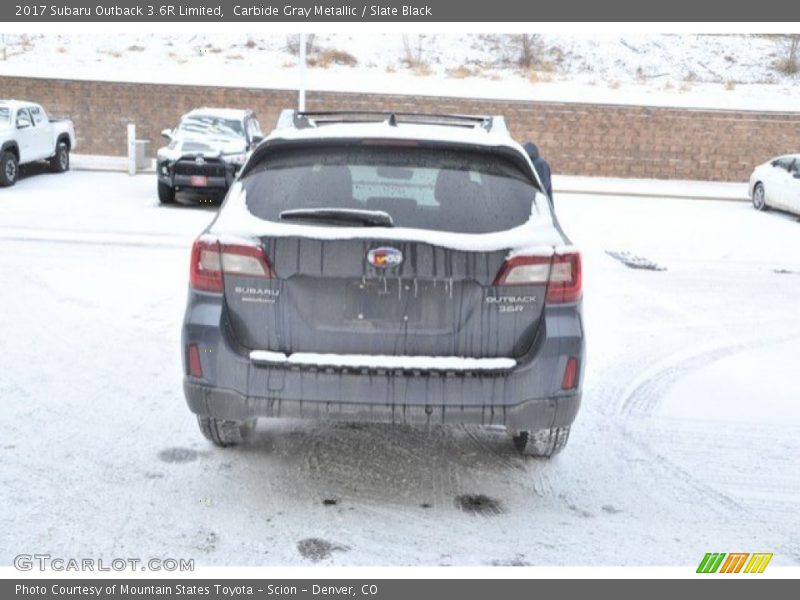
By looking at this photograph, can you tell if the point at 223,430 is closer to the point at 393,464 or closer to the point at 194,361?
the point at 194,361

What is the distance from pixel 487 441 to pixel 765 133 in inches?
1020

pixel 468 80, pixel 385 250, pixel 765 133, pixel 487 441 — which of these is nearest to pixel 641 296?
pixel 487 441

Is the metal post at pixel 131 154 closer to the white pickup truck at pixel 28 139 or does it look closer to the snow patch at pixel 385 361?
the white pickup truck at pixel 28 139

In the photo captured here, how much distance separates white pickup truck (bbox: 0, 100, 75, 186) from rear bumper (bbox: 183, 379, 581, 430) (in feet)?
54.2

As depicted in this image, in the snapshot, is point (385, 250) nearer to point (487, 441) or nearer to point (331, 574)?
point (331, 574)

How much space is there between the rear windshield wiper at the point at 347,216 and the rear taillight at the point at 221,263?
0.27m

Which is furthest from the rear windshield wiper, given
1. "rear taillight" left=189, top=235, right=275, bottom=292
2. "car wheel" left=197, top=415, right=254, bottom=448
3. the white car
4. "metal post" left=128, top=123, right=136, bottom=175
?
"metal post" left=128, top=123, right=136, bottom=175

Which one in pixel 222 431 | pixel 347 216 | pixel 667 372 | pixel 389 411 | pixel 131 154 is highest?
pixel 347 216

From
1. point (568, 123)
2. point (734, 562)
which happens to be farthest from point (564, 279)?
point (568, 123)

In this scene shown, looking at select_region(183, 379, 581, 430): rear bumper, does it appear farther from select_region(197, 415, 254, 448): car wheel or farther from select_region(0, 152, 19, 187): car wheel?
select_region(0, 152, 19, 187): car wheel

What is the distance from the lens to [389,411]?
425 cm

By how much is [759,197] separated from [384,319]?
1922 centimetres

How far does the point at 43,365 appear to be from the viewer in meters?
6.79

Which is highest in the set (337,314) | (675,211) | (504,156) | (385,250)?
(504,156)
